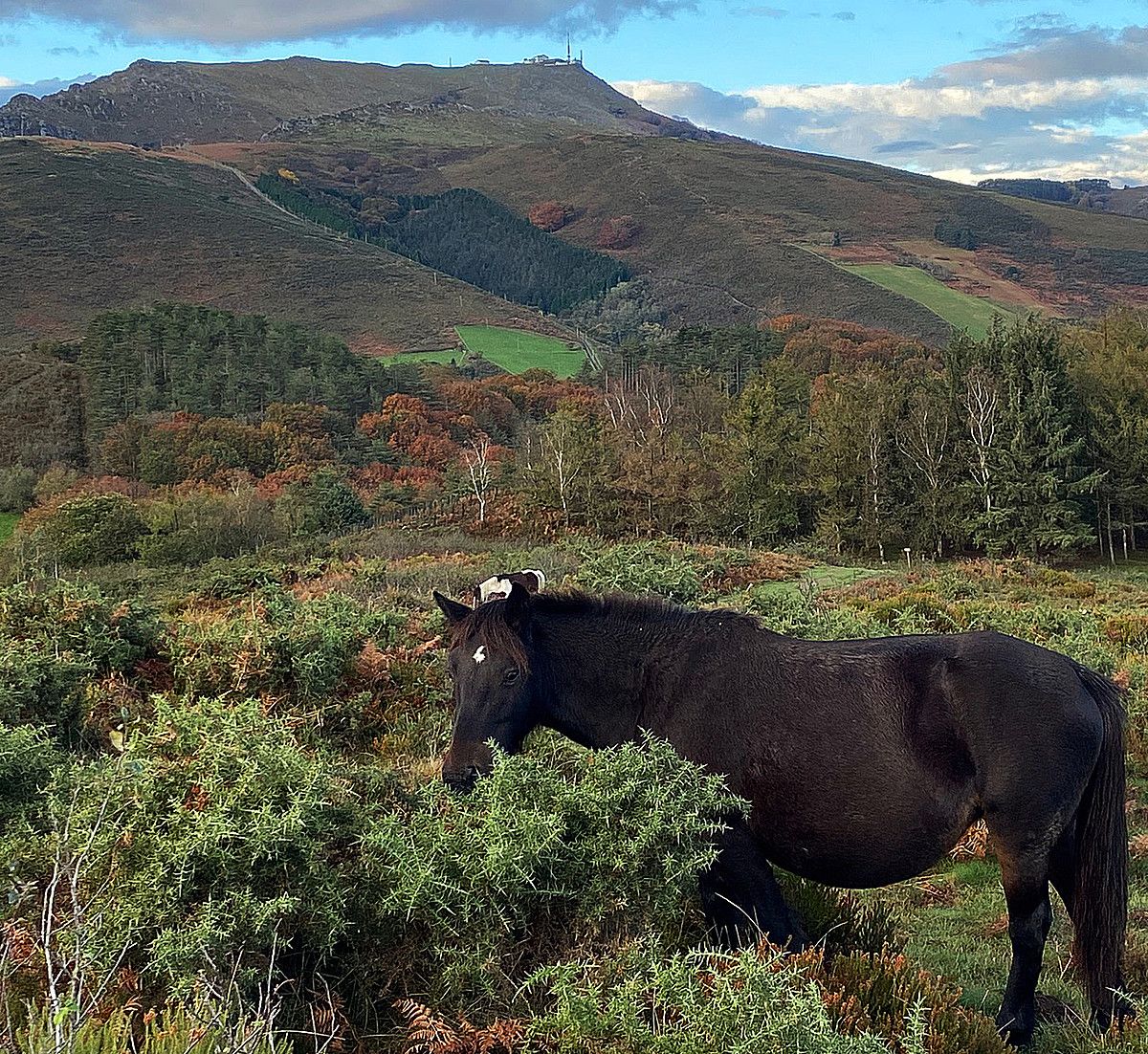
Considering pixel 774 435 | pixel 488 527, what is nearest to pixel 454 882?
pixel 488 527

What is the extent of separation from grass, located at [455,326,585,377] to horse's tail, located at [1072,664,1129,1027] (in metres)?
79.4

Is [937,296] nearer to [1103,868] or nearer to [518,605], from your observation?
[1103,868]

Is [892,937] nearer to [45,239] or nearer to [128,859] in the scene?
[128,859]

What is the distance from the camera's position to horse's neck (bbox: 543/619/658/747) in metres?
4.75

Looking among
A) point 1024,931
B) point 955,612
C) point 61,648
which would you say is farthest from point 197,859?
point 955,612

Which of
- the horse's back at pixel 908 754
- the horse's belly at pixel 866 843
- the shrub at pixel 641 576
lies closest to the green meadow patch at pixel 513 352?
the shrub at pixel 641 576

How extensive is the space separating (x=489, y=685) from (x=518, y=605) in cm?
42

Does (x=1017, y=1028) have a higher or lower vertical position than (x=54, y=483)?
higher

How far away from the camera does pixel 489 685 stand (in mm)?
4609

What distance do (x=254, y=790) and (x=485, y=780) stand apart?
883 millimetres

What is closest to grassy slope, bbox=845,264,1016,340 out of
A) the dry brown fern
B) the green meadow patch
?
the green meadow patch

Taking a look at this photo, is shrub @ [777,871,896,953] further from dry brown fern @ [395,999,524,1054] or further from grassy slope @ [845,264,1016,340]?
grassy slope @ [845,264,1016,340]

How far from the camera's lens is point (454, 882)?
3557 mm

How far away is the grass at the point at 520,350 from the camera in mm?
86438
